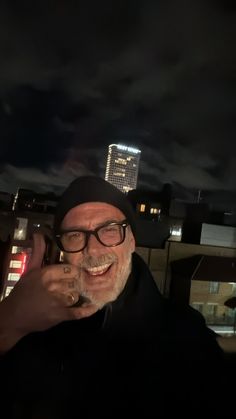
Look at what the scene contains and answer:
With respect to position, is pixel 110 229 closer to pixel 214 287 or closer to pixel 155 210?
pixel 214 287

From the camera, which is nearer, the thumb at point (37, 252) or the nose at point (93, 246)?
the thumb at point (37, 252)

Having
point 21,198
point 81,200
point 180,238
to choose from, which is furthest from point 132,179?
point 81,200

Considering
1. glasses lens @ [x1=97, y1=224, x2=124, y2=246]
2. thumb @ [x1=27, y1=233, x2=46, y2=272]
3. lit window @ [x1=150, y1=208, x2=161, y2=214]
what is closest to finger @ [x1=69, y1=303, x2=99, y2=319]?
thumb @ [x1=27, y1=233, x2=46, y2=272]

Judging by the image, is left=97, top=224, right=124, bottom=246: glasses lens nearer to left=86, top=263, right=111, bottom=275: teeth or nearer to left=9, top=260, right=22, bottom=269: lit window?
left=86, top=263, right=111, bottom=275: teeth

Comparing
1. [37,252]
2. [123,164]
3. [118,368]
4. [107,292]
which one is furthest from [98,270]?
[123,164]

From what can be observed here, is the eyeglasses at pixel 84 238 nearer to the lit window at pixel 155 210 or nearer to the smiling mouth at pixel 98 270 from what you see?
the smiling mouth at pixel 98 270

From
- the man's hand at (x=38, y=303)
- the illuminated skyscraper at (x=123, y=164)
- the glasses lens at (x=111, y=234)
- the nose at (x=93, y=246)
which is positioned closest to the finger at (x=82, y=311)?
the man's hand at (x=38, y=303)
